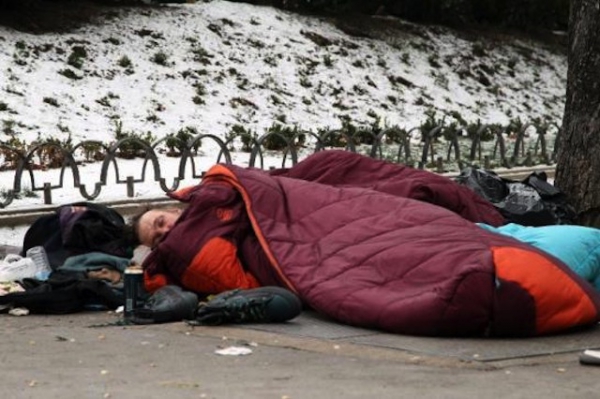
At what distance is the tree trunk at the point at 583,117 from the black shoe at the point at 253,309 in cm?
308

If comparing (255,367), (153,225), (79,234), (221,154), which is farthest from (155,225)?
(221,154)

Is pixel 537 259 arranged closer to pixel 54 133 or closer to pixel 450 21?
pixel 54 133

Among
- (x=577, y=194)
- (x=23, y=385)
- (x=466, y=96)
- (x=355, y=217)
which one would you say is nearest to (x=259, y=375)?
(x=23, y=385)

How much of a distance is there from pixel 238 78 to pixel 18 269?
40.2 ft

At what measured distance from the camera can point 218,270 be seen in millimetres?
6406

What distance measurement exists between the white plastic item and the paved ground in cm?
93

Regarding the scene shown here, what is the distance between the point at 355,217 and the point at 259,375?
6.18ft

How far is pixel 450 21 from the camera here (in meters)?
25.5

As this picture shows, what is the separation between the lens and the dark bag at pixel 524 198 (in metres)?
7.66

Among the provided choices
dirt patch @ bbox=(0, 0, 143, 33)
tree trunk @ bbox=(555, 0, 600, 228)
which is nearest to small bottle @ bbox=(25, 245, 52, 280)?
tree trunk @ bbox=(555, 0, 600, 228)

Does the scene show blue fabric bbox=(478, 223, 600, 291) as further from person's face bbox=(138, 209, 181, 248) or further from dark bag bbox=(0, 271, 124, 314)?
dark bag bbox=(0, 271, 124, 314)

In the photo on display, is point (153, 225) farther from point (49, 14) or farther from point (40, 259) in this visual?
point (49, 14)

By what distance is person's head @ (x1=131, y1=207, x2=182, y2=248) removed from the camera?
6.94 meters

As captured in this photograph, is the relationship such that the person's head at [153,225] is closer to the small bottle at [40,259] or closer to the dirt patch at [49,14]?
the small bottle at [40,259]
